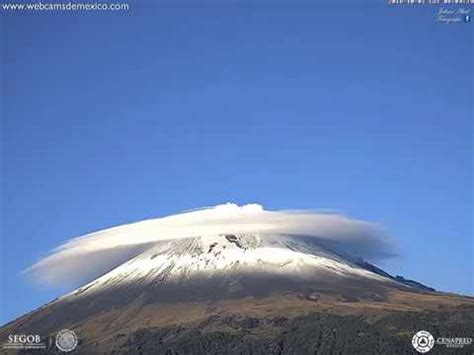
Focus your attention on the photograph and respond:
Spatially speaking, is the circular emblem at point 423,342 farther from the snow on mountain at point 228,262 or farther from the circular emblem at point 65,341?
the snow on mountain at point 228,262

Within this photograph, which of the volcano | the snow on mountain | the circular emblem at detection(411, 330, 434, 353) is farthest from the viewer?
the snow on mountain

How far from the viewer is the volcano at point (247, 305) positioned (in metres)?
51.4

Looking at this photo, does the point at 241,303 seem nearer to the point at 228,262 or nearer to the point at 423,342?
the point at 228,262

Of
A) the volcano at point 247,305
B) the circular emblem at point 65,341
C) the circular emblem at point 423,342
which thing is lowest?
Answer: the circular emblem at point 423,342

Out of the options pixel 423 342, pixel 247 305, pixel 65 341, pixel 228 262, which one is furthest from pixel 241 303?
pixel 423 342

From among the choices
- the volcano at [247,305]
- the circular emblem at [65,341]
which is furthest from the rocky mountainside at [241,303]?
the circular emblem at [65,341]

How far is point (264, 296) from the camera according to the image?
73.9m

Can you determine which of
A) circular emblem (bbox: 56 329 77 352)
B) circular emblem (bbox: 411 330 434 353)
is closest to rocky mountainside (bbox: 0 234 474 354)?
circular emblem (bbox: 56 329 77 352)

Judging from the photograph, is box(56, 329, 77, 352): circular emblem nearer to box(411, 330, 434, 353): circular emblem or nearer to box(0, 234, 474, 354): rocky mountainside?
box(0, 234, 474, 354): rocky mountainside

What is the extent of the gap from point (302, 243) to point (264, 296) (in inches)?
430

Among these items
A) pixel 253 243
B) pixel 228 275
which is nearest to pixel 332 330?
pixel 228 275

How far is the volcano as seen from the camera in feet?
169

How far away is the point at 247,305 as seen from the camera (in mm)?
67688

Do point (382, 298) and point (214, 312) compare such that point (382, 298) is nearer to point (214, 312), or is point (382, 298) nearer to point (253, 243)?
point (214, 312)
